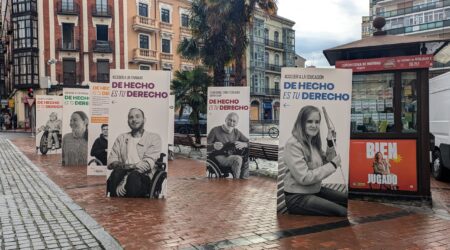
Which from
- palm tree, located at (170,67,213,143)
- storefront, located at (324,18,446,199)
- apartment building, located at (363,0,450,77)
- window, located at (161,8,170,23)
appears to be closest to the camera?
storefront, located at (324,18,446,199)

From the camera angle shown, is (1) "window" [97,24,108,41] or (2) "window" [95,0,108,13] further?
(1) "window" [97,24,108,41]

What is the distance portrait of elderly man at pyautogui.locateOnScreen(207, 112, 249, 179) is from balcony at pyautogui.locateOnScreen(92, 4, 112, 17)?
118ft

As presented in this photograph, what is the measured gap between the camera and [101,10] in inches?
1693

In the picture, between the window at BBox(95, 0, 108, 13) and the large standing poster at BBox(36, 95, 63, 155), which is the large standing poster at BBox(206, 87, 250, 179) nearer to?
the large standing poster at BBox(36, 95, 63, 155)

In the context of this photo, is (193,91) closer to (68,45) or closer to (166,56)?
(68,45)

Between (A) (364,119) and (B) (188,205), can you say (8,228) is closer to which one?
(B) (188,205)

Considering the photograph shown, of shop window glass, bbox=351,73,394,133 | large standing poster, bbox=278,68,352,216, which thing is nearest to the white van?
shop window glass, bbox=351,73,394,133

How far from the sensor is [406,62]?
720 cm

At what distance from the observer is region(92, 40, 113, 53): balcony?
140 feet

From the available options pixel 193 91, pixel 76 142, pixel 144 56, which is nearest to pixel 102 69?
pixel 144 56

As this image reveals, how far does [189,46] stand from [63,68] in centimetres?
2700

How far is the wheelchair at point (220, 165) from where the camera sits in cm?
1048

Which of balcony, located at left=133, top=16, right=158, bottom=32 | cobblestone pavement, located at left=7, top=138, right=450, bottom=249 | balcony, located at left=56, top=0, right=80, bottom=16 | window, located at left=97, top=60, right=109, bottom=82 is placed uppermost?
balcony, located at left=56, top=0, right=80, bottom=16

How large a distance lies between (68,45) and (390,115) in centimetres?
3957
